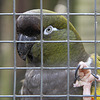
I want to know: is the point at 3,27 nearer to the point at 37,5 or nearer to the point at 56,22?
the point at 37,5

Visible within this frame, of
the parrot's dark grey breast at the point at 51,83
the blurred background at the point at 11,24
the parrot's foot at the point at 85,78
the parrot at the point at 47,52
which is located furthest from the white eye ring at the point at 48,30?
the blurred background at the point at 11,24

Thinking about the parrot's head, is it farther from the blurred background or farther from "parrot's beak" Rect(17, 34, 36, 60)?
the blurred background

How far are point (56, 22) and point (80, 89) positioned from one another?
400 millimetres

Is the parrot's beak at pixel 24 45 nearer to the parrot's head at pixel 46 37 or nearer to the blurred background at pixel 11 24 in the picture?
the parrot's head at pixel 46 37

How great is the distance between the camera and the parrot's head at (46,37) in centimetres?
130

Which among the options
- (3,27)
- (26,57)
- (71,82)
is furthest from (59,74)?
(3,27)

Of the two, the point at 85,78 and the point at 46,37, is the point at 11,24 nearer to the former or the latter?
the point at 46,37

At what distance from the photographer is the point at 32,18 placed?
50.3 inches

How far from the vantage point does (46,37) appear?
1.36 meters

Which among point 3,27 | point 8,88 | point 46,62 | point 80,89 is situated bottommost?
point 8,88

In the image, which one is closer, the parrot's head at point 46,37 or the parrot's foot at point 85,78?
the parrot's foot at point 85,78

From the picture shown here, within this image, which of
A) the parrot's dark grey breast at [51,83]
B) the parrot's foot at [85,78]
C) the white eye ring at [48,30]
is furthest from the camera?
the white eye ring at [48,30]

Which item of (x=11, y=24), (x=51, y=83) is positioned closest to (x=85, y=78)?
(x=51, y=83)

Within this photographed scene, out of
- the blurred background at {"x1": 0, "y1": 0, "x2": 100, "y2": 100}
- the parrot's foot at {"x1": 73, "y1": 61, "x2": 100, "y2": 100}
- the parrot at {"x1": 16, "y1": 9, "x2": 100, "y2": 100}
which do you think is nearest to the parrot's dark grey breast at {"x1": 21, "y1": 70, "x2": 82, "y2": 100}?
the parrot at {"x1": 16, "y1": 9, "x2": 100, "y2": 100}
